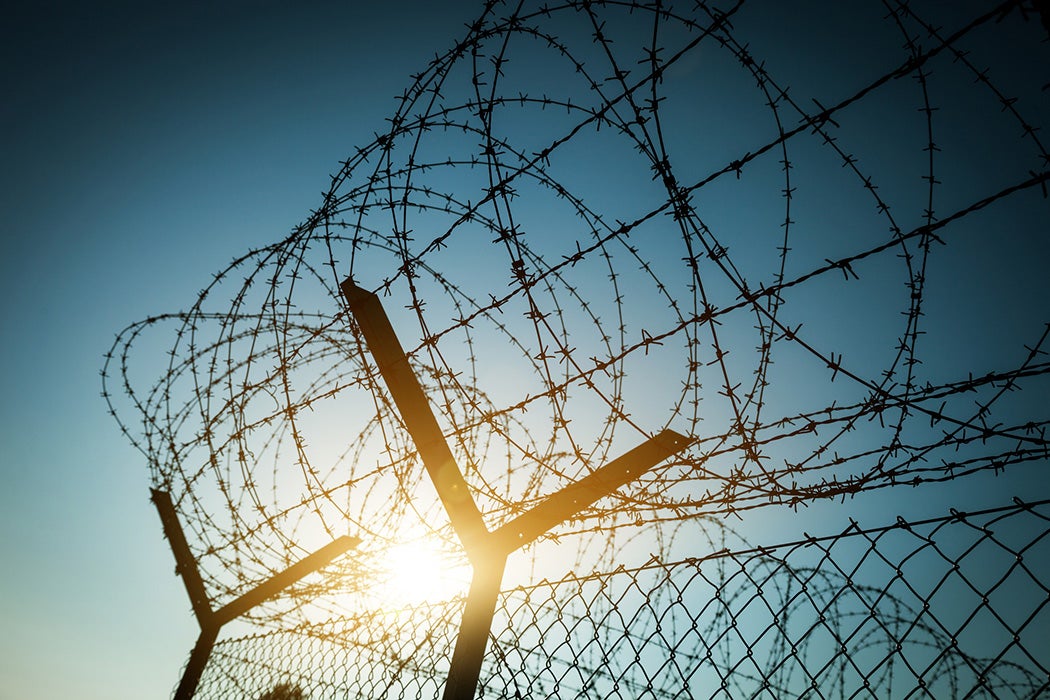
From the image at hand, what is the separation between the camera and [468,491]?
7.95 feet

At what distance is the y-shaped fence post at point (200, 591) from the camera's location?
3.60 m

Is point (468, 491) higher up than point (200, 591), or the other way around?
point (200, 591)

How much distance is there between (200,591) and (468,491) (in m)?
2.73

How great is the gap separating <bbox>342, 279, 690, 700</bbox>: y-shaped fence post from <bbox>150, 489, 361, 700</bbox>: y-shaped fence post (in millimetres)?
1357

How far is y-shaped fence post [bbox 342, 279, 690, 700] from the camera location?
7.29ft

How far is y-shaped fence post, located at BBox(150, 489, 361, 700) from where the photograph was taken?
360cm

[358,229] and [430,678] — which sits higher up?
[358,229]

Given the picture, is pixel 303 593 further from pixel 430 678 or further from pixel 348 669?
pixel 430 678

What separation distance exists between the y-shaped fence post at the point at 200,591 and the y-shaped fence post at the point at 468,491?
136cm

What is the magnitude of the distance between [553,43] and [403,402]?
166 centimetres

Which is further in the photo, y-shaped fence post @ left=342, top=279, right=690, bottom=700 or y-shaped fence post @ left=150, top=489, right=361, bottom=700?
y-shaped fence post @ left=150, top=489, right=361, bottom=700

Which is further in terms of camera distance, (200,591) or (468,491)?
(200,591)

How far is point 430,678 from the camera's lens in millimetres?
2588

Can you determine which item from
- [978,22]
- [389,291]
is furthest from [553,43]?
[978,22]
